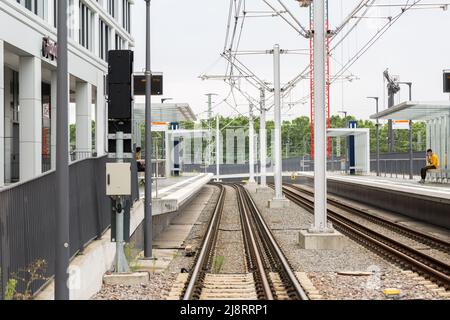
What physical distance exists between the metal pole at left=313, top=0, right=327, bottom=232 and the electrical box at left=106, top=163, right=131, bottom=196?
20.0ft

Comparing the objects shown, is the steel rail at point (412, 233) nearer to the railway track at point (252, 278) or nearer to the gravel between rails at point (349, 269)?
the gravel between rails at point (349, 269)

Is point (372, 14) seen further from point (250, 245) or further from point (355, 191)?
point (355, 191)

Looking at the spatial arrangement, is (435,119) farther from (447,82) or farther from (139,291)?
(139,291)

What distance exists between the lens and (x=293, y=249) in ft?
53.4

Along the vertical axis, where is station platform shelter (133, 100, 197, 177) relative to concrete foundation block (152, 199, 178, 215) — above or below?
above

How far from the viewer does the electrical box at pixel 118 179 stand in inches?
438

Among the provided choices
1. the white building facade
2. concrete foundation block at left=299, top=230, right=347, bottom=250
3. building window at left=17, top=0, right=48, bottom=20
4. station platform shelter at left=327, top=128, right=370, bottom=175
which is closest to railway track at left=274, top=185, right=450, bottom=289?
concrete foundation block at left=299, top=230, right=347, bottom=250

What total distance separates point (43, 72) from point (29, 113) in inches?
239

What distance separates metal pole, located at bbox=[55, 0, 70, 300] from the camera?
307 inches

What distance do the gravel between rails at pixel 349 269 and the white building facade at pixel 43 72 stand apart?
21.6ft

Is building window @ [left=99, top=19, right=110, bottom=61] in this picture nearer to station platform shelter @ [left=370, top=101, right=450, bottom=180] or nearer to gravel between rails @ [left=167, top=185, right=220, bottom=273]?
gravel between rails @ [left=167, top=185, right=220, bottom=273]

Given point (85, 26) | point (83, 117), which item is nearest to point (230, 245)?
point (83, 117)

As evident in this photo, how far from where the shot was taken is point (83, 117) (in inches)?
1261

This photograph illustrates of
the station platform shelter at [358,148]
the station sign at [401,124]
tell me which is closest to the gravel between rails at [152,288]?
the station sign at [401,124]
